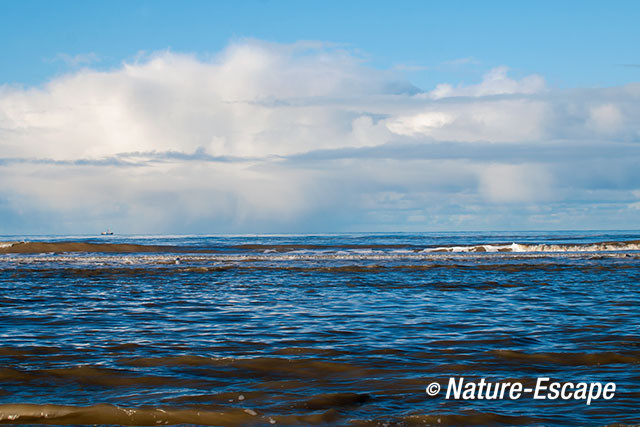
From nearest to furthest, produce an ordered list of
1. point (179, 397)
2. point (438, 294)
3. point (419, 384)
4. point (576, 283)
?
1. point (179, 397)
2. point (419, 384)
3. point (438, 294)
4. point (576, 283)

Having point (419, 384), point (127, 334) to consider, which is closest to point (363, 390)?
point (419, 384)

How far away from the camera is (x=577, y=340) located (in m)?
10.3

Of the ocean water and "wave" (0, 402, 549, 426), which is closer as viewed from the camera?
"wave" (0, 402, 549, 426)

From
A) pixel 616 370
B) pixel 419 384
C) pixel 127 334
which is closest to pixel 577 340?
pixel 616 370

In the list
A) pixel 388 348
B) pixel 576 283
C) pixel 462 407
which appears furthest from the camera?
pixel 576 283

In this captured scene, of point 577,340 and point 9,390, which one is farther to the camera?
point 577,340

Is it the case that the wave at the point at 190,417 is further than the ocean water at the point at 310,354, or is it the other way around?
the ocean water at the point at 310,354

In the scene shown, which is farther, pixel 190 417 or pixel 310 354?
pixel 310 354

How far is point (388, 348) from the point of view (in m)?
9.85

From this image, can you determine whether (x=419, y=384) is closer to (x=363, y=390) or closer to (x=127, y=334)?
(x=363, y=390)

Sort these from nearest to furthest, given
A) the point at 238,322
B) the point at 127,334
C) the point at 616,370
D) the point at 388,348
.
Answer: the point at 616,370 → the point at 388,348 → the point at 127,334 → the point at 238,322

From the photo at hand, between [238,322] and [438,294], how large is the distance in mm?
7643

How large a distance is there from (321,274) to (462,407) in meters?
20.3

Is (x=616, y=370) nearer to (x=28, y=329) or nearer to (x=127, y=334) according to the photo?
(x=127, y=334)
